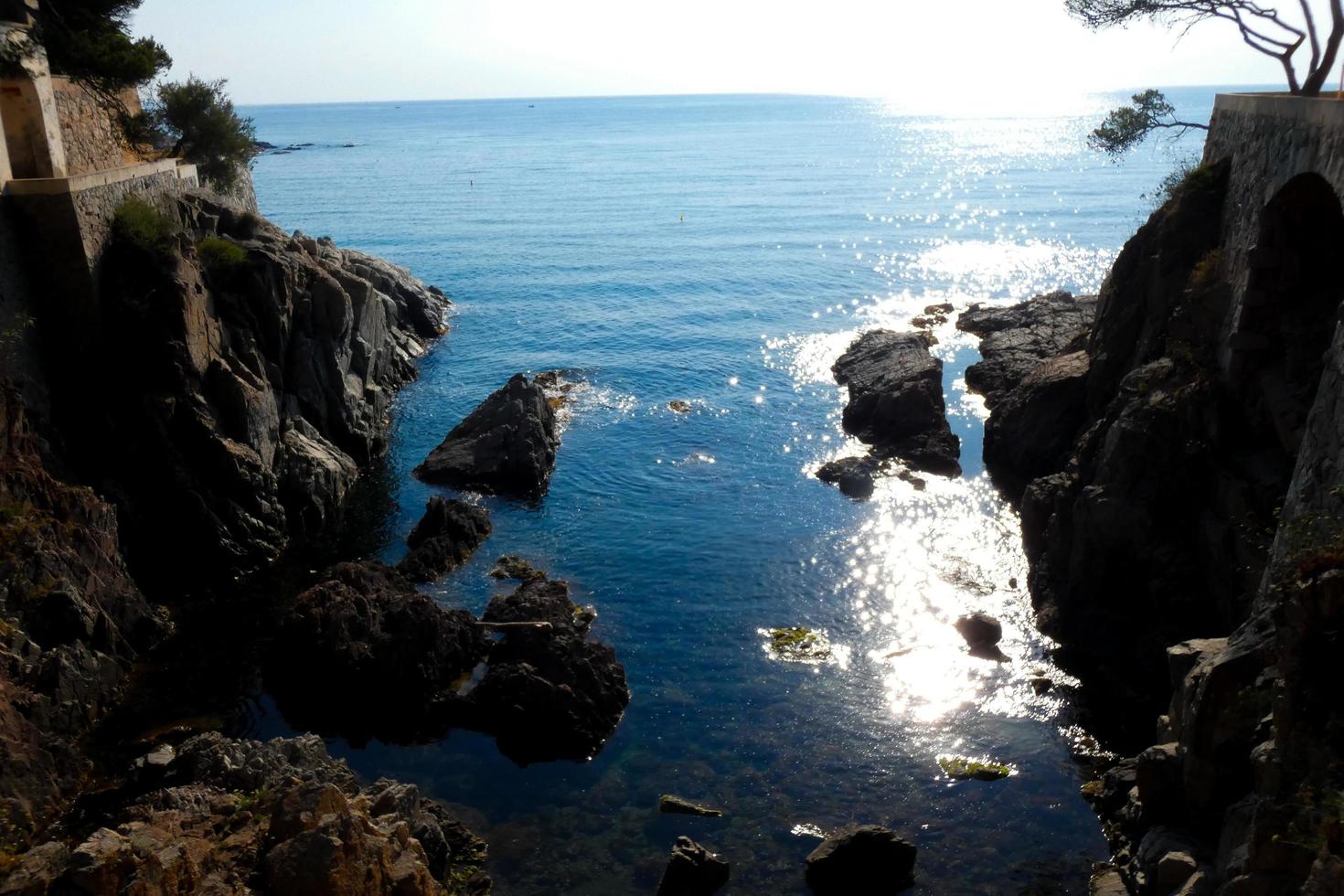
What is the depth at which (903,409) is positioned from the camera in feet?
160

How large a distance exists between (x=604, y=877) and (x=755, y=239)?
271 ft

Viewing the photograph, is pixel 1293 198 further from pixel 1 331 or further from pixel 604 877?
pixel 1 331

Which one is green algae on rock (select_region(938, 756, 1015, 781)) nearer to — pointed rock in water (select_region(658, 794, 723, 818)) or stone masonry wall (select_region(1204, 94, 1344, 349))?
pointed rock in water (select_region(658, 794, 723, 818))

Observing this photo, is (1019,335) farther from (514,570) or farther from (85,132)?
(85,132)

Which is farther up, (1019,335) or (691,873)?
(1019,335)

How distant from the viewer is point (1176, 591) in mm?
27984

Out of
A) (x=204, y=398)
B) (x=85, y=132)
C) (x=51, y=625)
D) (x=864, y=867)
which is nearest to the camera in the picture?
(x=864, y=867)

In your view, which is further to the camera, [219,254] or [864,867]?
[219,254]

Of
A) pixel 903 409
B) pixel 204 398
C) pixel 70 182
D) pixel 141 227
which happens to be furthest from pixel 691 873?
pixel 903 409

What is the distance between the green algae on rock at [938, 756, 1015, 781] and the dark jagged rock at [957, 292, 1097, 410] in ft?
82.9

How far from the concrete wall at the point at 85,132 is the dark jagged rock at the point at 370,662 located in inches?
812

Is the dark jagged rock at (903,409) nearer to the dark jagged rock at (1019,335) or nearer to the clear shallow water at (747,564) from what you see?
the clear shallow water at (747,564)

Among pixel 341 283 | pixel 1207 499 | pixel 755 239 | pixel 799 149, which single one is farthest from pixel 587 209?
pixel 1207 499

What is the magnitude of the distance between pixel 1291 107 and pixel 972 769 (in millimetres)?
19373
